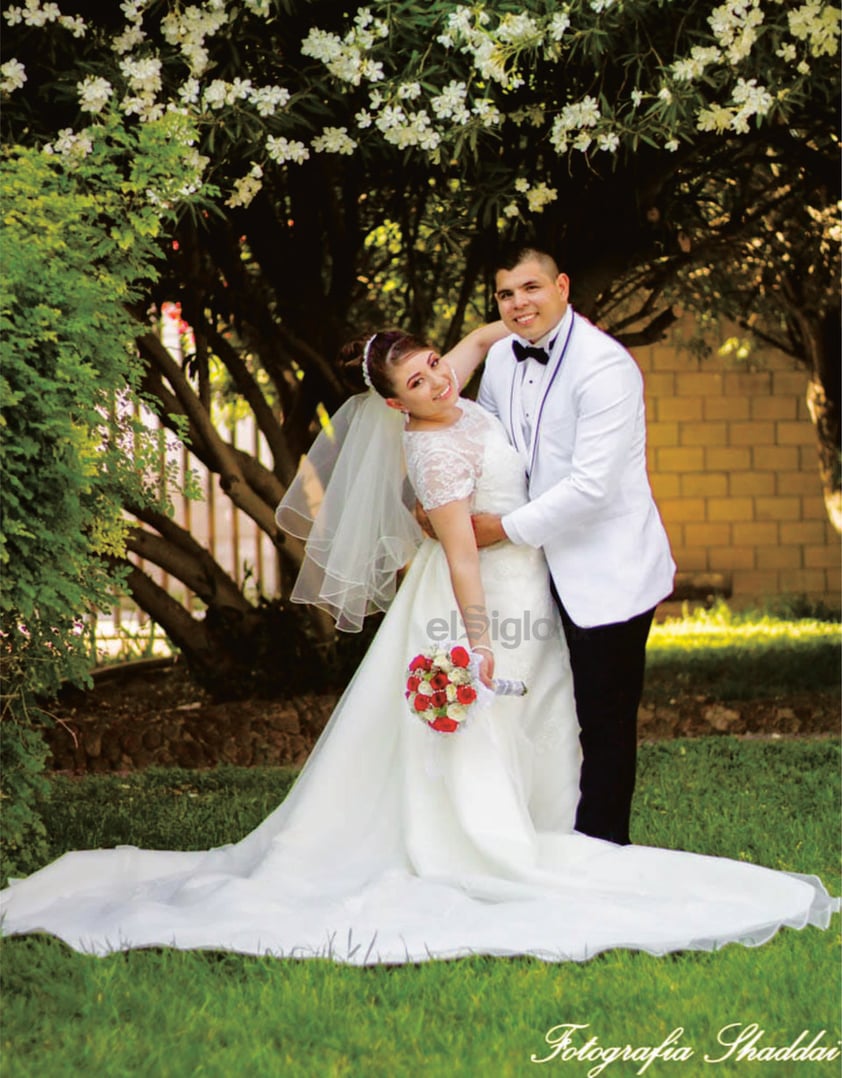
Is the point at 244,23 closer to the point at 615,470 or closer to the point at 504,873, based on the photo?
the point at 615,470

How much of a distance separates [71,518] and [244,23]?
2.37 m

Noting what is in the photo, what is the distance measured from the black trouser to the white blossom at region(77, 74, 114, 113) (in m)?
2.43

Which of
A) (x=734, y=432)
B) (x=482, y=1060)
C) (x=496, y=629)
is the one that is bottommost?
(x=482, y=1060)

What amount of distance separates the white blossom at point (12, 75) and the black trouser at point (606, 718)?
2.73 meters

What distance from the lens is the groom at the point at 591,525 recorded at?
4.12 m

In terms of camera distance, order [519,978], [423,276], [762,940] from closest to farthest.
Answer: [519,978], [762,940], [423,276]

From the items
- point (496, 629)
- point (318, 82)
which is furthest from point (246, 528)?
point (496, 629)

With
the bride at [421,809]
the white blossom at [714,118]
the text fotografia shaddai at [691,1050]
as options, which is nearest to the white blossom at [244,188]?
the bride at [421,809]

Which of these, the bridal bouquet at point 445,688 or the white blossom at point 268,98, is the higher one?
the white blossom at point 268,98

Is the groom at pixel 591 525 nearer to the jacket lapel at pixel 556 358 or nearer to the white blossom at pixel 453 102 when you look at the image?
the jacket lapel at pixel 556 358

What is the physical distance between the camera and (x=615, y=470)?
4086 mm

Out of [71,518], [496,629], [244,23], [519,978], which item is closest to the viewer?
[519,978]

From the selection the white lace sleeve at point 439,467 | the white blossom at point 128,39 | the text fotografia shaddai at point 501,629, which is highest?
the white blossom at point 128,39

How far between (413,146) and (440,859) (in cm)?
306
